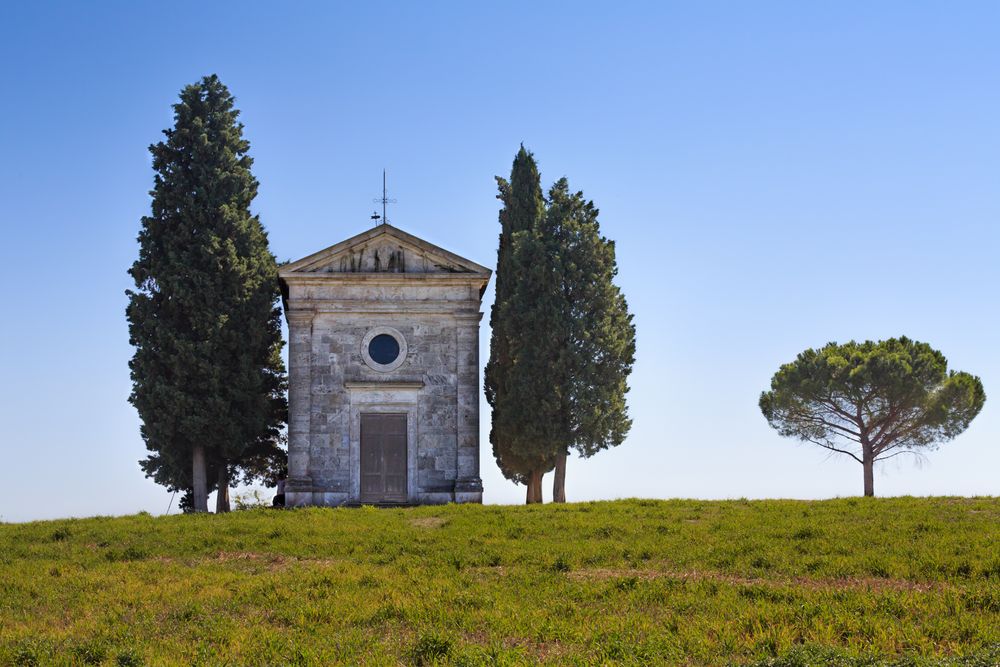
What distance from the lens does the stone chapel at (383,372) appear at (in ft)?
103

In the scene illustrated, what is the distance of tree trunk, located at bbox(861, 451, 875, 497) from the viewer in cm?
3919

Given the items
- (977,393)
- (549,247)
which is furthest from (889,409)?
(549,247)

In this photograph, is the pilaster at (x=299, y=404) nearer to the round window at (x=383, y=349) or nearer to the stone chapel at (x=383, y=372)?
the stone chapel at (x=383, y=372)

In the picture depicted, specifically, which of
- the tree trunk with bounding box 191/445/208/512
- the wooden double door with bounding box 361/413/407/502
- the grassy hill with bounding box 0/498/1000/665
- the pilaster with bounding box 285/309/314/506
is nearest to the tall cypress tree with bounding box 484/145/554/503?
the wooden double door with bounding box 361/413/407/502

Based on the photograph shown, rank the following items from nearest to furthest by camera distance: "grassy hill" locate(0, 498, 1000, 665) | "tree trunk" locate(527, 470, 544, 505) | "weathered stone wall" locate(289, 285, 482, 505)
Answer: "grassy hill" locate(0, 498, 1000, 665) < "weathered stone wall" locate(289, 285, 482, 505) < "tree trunk" locate(527, 470, 544, 505)

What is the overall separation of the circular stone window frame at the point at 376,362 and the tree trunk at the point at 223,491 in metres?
6.02

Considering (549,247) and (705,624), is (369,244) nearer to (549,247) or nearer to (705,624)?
(549,247)

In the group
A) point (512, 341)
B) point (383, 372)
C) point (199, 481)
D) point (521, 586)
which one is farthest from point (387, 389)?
point (521, 586)

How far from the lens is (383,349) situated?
31.9m

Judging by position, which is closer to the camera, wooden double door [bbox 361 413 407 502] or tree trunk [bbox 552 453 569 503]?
wooden double door [bbox 361 413 407 502]

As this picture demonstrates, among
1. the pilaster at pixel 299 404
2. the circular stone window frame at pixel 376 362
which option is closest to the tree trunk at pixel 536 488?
the circular stone window frame at pixel 376 362

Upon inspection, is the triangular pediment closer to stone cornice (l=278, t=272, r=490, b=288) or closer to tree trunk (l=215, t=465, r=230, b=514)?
stone cornice (l=278, t=272, r=490, b=288)

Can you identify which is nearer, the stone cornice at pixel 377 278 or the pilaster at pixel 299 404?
the pilaster at pixel 299 404

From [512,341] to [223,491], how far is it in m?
9.86
